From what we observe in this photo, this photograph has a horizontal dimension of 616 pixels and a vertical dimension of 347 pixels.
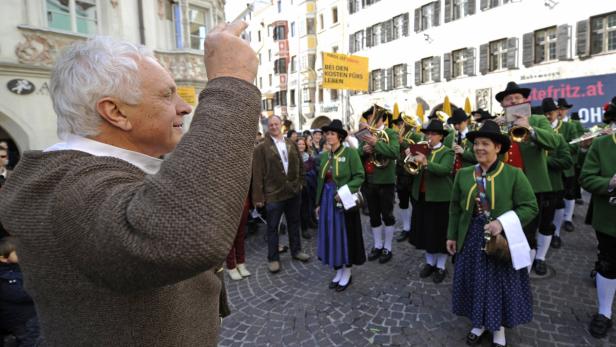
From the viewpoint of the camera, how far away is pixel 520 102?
4328mm

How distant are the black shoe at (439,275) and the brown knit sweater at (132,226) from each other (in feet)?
14.7

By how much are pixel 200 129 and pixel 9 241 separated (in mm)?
3605

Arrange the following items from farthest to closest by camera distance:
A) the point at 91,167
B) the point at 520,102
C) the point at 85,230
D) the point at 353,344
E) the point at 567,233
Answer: the point at 567,233 → the point at 520,102 → the point at 353,344 → the point at 91,167 → the point at 85,230

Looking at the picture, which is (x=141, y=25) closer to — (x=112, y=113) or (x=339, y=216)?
(x=339, y=216)

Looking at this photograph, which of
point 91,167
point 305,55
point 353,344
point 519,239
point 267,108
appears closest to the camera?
point 91,167

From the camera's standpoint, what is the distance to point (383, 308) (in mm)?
4254

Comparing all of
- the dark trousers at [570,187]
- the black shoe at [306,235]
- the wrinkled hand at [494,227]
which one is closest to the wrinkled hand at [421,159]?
the wrinkled hand at [494,227]

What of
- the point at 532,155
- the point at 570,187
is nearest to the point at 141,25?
the point at 532,155

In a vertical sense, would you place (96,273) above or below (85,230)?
below

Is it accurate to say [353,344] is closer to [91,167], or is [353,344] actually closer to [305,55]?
[91,167]

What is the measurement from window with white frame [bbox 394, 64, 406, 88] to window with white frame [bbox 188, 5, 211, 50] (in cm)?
1204

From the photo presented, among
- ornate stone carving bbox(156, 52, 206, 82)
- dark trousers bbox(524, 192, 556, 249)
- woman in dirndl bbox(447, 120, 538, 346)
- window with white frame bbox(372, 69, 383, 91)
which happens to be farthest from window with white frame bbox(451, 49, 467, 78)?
woman in dirndl bbox(447, 120, 538, 346)

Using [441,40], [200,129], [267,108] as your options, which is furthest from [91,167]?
[267,108]

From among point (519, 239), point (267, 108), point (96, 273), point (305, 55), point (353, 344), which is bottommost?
point (353, 344)
